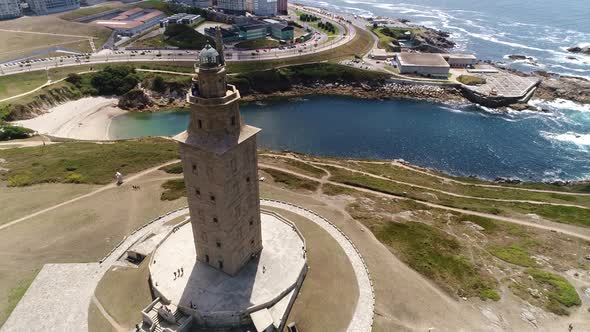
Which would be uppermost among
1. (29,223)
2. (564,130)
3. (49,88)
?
(49,88)

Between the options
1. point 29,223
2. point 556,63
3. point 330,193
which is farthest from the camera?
point 556,63

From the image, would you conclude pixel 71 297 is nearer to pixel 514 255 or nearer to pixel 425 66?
pixel 514 255

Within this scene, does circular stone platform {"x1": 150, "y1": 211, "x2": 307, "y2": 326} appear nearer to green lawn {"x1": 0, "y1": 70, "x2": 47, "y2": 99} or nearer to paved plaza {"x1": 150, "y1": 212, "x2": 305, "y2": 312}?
paved plaza {"x1": 150, "y1": 212, "x2": 305, "y2": 312}

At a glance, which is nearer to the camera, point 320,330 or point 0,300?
point 320,330

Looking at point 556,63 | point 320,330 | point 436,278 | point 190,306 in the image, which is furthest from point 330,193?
point 556,63

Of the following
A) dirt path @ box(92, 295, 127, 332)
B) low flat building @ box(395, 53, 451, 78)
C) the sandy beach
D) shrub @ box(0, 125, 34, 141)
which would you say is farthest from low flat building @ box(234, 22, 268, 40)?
dirt path @ box(92, 295, 127, 332)

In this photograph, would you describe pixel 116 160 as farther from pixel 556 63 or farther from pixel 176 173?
pixel 556 63
